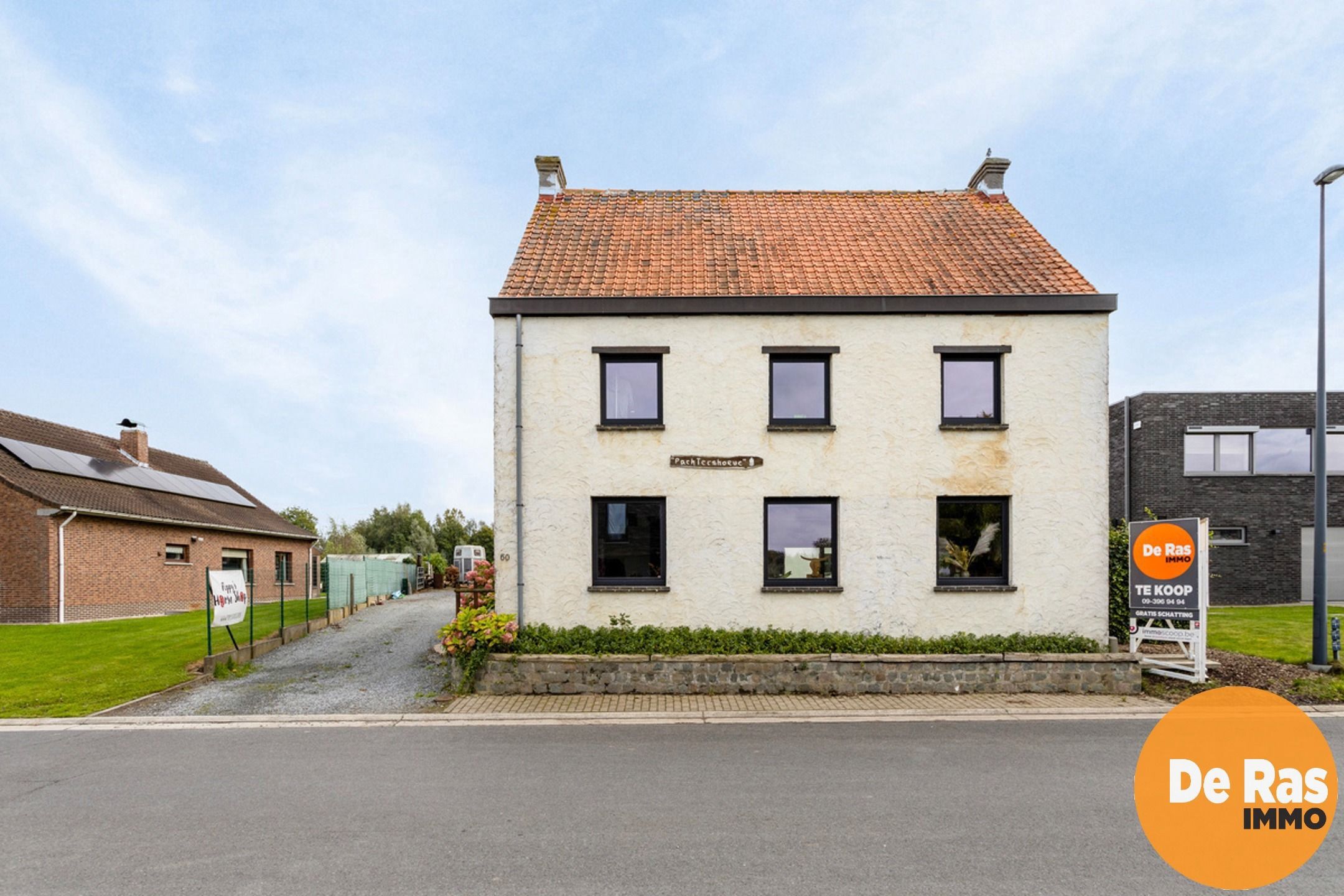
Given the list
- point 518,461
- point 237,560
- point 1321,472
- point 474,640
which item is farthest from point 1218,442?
point 237,560

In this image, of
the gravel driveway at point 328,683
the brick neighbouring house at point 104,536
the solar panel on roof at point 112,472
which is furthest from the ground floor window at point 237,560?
the gravel driveway at point 328,683

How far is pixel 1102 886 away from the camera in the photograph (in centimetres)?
457

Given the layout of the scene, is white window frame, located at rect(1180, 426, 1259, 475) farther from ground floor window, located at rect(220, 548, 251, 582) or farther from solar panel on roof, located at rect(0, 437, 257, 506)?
solar panel on roof, located at rect(0, 437, 257, 506)

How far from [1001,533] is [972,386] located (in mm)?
2505

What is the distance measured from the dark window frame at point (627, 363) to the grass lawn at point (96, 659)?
7990 millimetres

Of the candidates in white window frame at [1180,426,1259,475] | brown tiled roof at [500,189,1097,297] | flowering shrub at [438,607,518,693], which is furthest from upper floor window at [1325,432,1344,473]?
flowering shrub at [438,607,518,693]

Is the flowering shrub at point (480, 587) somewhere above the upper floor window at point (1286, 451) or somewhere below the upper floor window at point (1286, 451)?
below

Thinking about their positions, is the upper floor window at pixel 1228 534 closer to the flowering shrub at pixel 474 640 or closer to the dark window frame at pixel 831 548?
the dark window frame at pixel 831 548

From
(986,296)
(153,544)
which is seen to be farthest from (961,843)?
(153,544)

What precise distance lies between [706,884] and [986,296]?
10.3 m

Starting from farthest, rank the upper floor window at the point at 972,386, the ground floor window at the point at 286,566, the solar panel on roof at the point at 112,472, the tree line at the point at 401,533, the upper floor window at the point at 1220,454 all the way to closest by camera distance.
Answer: the tree line at the point at 401,533
the ground floor window at the point at 286,566
the upper floor window at the point at 1220,454
the solar panel on roof at the point at 112,472
the upper floor window at the point at 972,386

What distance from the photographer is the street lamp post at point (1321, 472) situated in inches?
460

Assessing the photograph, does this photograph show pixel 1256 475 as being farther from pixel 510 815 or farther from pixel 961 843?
pixel 510 815

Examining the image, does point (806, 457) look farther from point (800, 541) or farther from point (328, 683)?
point (328, 683)
